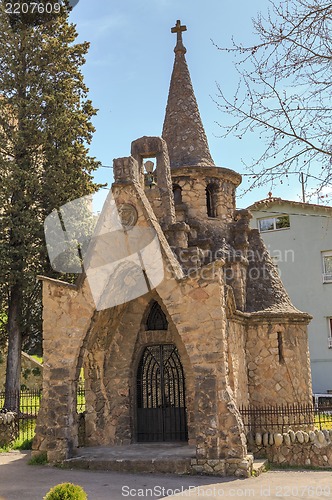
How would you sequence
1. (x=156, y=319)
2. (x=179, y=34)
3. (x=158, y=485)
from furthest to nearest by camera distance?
(x=179, y=34)
(x=156, y=319)
(x=158, y=485)

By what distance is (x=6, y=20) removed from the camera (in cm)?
1797

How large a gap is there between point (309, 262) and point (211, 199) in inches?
471

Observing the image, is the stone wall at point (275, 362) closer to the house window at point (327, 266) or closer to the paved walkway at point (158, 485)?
the paved walkway at point (158, 485)

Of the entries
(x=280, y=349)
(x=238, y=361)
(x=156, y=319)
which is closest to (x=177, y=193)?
(x=156, y=319)

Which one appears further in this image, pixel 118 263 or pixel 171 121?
pixel 171 121

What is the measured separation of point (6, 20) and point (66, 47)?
2.04 meters

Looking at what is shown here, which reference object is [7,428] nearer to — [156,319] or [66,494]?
[156,319]

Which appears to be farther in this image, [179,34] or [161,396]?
[179,34]

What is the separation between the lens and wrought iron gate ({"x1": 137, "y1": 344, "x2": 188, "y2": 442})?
13367mm

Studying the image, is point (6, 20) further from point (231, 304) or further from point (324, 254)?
point (324, 254)

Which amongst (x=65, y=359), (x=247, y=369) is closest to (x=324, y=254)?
(x=247, y=369)

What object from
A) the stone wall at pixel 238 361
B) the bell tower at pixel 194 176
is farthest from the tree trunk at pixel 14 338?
the stone wall at pixel 238 361

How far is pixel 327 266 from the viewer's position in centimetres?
2705

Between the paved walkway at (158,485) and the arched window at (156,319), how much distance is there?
389 cm
